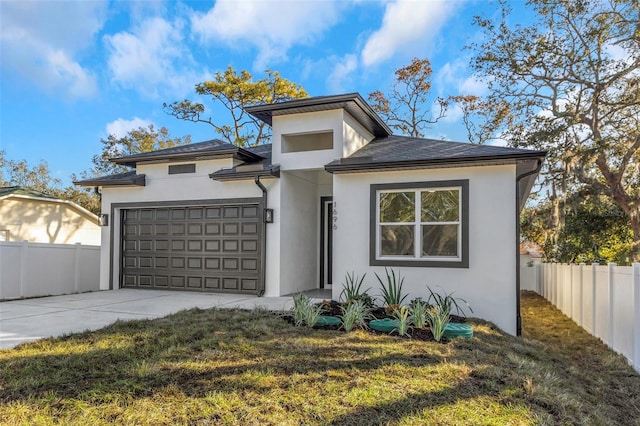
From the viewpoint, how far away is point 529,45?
49.5 ft

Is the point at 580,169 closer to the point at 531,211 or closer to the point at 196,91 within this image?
the point at 531,211

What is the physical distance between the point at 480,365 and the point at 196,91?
23109 mm

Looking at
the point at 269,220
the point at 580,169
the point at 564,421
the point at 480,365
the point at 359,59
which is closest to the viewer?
the point at 564,421

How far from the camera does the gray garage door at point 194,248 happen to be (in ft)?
32.2

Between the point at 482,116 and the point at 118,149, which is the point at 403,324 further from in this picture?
the point at 118,149

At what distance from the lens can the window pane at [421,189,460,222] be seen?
7.85m

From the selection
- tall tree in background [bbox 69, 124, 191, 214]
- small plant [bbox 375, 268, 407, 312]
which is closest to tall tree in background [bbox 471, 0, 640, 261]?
small plant [bbox 375, 268, 407, 312]

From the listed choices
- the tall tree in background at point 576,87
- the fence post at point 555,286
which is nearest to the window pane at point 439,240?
the fence post at point 555,286

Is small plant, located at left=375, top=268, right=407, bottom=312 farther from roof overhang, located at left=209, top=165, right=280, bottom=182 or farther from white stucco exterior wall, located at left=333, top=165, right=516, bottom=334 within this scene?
roof overhang, located at left=209, top=165, right=280, bottom=182

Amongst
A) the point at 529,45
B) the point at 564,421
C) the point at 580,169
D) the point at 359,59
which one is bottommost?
the point at 564,421

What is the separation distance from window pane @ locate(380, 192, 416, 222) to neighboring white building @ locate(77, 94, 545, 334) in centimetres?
2

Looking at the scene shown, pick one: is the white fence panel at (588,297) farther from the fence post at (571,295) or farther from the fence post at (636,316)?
the fence post at (636,316)

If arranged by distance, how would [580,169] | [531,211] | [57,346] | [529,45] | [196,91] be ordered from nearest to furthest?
[57,346]
[580,169]
[529,45]
[531,211]
[196,91]

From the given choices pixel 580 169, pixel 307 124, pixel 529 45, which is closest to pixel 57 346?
pixel 307 124
